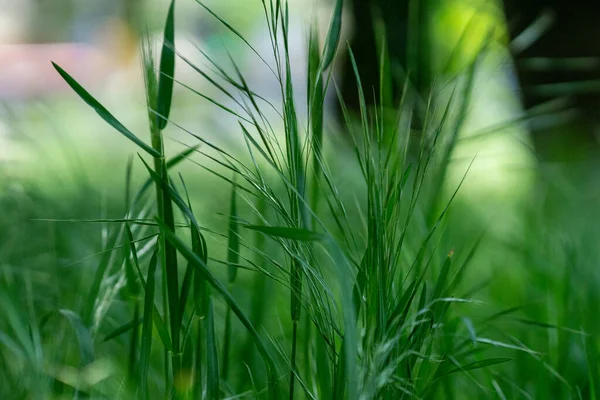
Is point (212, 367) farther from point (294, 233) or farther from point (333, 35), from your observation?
point (333, 35)

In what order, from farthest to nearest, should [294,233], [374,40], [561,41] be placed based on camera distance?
1. [374,40]
2. [561,41]
3. [294,233]

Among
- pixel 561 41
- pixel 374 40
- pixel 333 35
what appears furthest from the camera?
pixel 374 40

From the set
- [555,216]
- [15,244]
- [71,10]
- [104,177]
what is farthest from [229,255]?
[71,10]

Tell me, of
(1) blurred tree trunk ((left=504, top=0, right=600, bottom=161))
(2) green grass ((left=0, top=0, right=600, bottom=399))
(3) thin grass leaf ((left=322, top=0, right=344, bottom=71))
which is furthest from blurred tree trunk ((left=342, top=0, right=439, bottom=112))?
(3) thin grass leaf ((left=322, top=0, right=344, bottom=71))

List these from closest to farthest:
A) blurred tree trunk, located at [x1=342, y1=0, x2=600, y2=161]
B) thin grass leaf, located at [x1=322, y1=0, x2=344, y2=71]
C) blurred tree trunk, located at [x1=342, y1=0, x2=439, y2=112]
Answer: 1. thin grass leaf, located at [x1=322, y1=0, x2=344, y2=71]
2. blurred tree trunk, located at [x1=342, y1=0, x2=600, y2=161]
3. blurred tree trunk, located at [x1=342, y1=0, x2=439, y2=112]

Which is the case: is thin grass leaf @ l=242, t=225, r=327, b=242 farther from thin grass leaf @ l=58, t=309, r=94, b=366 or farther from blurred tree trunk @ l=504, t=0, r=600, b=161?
blurred tree trunk @ l=504, t=0, r=600, b=161

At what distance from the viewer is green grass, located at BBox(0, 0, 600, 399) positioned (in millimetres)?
427

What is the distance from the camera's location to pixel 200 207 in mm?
1399

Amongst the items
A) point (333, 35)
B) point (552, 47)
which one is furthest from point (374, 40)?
point (333, 35)

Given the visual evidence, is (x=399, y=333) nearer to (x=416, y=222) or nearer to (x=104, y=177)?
(x=416, y=222)

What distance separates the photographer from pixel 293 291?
443 millimetres

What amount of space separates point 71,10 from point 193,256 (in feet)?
23.7

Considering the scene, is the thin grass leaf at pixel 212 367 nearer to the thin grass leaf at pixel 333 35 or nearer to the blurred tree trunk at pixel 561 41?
the thin grass leaf at pixel 333 35

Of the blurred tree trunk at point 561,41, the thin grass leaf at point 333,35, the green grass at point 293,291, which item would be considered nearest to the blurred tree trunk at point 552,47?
the blurred tree trunk at point 561,41
